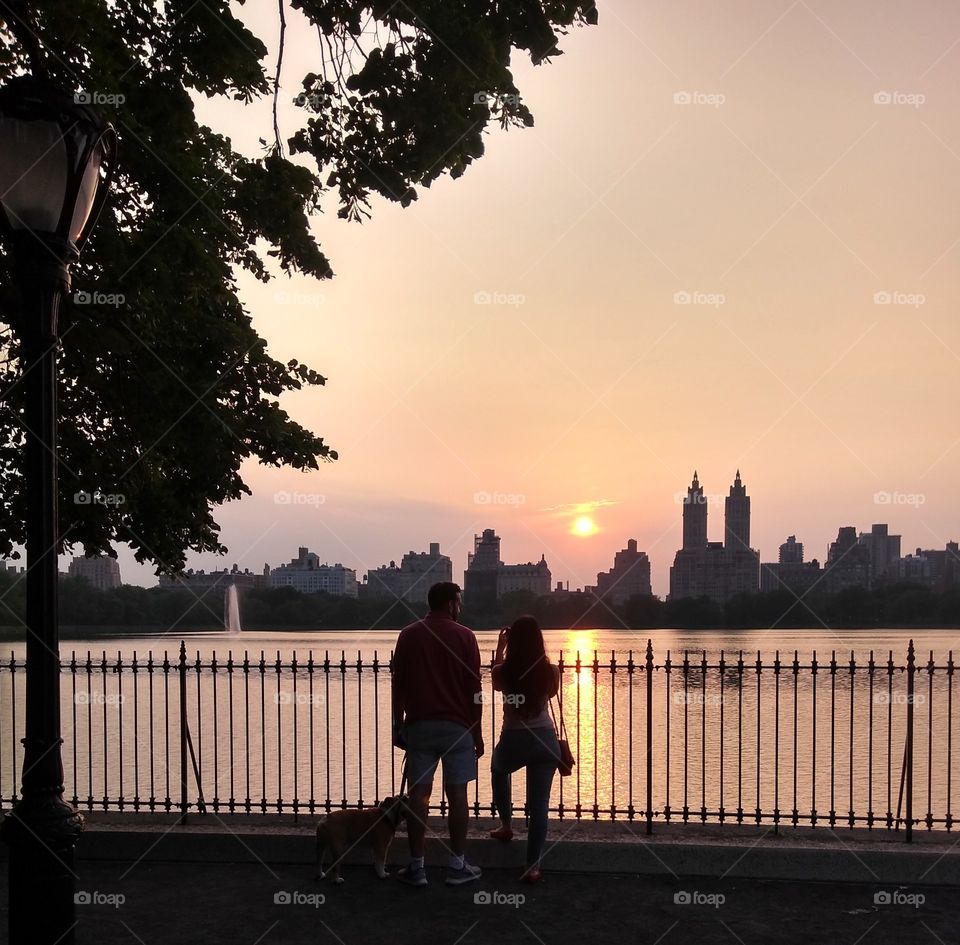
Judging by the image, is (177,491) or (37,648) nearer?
(37,648)

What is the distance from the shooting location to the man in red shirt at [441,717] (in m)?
7.70

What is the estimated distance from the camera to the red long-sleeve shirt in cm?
770

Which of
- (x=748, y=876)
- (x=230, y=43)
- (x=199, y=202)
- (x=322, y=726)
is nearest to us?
(x=748, y=876)

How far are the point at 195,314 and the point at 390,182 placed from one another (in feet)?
8.60

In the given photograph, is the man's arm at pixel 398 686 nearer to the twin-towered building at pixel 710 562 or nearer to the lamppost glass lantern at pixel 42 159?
the lamppost glass lantern at pixel 42 159

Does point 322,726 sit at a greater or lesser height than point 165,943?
lesser

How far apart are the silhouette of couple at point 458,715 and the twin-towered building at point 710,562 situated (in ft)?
450

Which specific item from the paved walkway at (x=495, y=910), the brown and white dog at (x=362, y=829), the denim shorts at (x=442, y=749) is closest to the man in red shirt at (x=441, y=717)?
the denim shorts at (x=442, y=749)

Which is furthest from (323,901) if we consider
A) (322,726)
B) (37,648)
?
(322,726)

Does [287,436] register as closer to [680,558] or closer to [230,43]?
[230,43]

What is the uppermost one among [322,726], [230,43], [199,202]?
[230,43]

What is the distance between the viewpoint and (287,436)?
1359cm

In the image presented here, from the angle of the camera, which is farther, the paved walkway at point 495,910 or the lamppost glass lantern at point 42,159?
the paved walkway at point 495,910

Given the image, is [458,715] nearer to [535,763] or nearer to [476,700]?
[476,700]
